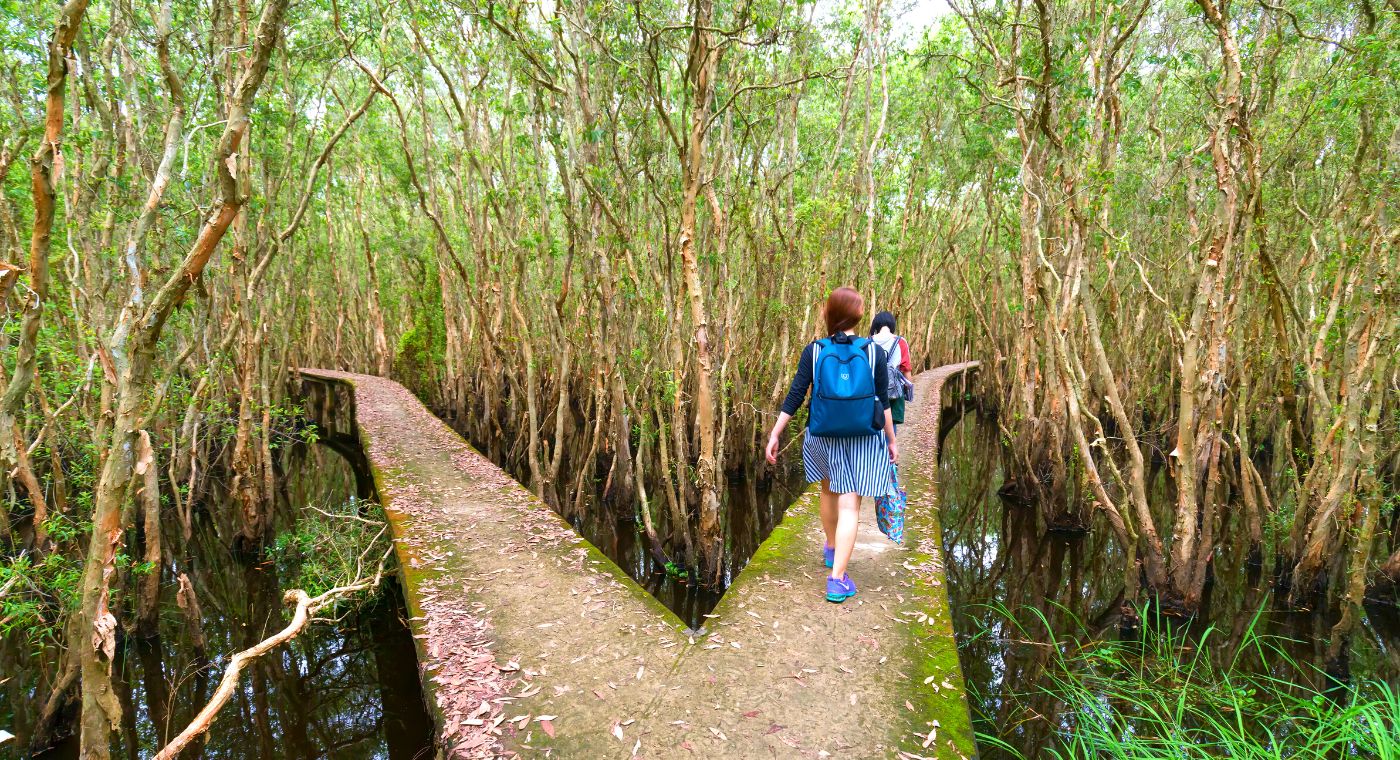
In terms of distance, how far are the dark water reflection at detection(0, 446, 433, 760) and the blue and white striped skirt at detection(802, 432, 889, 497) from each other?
2899mm

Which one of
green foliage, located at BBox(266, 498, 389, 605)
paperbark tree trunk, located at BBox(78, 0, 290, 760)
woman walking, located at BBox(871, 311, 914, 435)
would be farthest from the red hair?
green foliage, located at BBox(266, 498, 389, 605)

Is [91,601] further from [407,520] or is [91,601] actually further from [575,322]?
[575,322]

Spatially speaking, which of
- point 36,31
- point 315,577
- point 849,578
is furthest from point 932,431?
point 36,31

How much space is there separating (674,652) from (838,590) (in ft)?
3.34

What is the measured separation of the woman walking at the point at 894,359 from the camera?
15.1 feet

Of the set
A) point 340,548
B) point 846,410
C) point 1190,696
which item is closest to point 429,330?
point 340,548

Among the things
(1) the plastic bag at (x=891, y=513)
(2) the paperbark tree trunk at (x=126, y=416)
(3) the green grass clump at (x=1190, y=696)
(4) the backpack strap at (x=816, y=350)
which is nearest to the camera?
(2) the paperbark tree trunk at (x=126, y=416)

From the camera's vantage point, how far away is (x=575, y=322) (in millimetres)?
9641

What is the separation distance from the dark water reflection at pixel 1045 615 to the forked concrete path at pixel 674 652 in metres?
1.07

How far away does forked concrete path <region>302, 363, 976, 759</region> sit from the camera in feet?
7.89

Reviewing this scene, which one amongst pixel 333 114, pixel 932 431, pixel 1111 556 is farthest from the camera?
pixel 333 114

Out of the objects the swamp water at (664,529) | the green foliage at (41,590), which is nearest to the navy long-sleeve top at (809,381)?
the swamp water at (664,529)

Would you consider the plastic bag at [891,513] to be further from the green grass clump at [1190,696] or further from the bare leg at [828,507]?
the green grass clump at [1190,696]

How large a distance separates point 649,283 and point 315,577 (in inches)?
206
